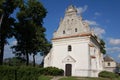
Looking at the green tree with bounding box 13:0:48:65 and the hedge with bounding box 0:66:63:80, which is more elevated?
the green tree with bounding box 13:0:48:65

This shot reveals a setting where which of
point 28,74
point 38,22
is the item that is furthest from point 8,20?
point 28,74

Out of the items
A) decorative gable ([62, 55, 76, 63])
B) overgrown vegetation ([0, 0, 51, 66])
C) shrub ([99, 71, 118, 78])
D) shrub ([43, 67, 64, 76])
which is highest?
overgrown vegetation ([0, 0, 51, 66])

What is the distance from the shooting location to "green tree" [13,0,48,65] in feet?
142

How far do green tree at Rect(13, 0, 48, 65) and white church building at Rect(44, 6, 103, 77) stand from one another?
4.31m

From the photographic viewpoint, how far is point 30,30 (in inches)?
1720

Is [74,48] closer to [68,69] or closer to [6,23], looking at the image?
[68,69]

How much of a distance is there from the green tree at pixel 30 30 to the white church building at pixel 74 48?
4.31m

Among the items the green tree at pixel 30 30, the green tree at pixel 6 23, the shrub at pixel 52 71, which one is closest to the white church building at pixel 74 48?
the shrub at pixel 52 71

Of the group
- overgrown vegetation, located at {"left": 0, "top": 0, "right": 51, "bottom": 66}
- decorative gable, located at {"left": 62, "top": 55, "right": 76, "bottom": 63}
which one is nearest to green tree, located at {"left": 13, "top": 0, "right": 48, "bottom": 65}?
overgrown vegetation, located at {"left": 0, "top": 0, "right": 51, "bottom": 66}

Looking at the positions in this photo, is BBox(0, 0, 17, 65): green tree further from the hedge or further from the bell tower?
the hedge

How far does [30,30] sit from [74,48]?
10403 millimetres

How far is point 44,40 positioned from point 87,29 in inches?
451

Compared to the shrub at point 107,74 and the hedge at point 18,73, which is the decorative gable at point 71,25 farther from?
the hedge at point 18,73

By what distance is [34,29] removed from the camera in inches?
1747
